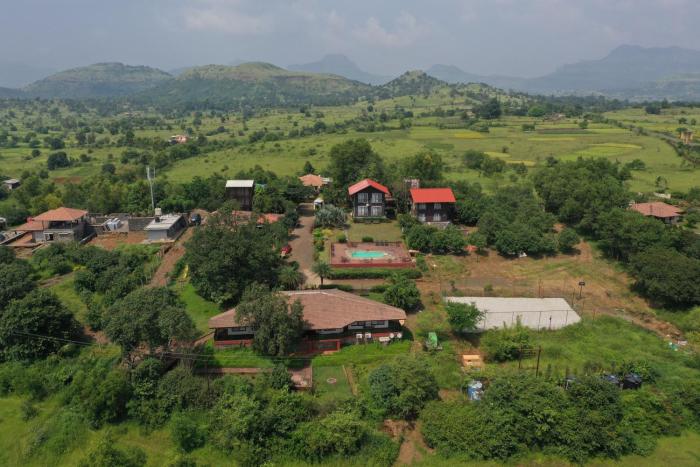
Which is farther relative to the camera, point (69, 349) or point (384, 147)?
point (384, 147)

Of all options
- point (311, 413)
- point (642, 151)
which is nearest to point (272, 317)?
point (311, 413)

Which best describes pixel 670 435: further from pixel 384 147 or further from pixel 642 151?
pixel 642 151

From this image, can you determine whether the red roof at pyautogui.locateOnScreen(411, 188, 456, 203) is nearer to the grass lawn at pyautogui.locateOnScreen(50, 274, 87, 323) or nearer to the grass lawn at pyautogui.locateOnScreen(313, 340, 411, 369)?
the grass lawn at pyautogui.locateOnScreen(313, 340, 411, 369)

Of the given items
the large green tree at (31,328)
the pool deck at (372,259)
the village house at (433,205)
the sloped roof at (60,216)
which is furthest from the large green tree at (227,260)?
the village house at (433,205)

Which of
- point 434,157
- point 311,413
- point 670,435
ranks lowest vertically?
point 670,435

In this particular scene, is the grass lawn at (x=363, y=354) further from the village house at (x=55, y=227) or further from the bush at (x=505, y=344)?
the village house at (x=55, y=227)

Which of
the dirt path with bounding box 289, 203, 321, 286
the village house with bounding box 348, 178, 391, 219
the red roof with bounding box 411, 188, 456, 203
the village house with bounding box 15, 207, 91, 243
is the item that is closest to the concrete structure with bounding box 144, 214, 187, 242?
the village house with bounding box 15, 207, 91, 243

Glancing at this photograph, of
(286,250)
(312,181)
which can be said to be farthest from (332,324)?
(312,181)
